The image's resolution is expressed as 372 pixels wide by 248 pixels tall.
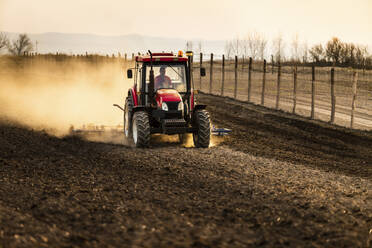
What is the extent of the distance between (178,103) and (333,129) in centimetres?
796

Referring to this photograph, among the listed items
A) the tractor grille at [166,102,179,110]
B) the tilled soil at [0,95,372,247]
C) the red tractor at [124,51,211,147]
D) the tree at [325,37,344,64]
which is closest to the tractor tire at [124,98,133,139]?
the red tractor at [124,51,211,147]

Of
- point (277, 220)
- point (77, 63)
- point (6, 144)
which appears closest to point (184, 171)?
point (277, 220)

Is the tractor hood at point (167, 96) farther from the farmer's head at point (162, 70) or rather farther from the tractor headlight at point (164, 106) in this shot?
the farmer's head at point (162, 70)

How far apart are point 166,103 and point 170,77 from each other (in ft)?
3.21

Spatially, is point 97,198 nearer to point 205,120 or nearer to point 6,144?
point 205,120

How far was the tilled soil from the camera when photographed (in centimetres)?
619

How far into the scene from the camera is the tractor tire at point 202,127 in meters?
12.0

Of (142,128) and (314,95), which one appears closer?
(142,128)

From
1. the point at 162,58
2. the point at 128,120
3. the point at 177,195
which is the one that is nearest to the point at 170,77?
the point at 162,58

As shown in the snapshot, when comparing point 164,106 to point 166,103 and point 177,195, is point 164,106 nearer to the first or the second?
point 166,103

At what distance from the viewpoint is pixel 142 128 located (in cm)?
1173

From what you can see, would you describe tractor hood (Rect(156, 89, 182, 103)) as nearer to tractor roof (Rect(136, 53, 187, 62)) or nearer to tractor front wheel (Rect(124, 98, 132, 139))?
tractor roof (Rect(136, 53, 187, 62))

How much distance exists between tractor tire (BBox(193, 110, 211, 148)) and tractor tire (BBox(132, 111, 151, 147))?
1.22 m

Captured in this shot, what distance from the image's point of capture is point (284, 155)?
512 inches
